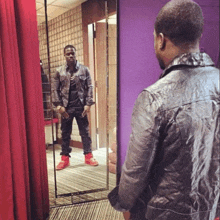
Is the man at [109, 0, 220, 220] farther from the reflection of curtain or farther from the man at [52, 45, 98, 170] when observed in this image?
the man at [52, 45, 98, 170]

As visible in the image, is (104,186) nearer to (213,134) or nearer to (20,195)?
(20,195)

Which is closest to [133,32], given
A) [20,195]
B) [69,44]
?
[69,44]

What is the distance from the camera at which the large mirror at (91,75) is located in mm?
1758

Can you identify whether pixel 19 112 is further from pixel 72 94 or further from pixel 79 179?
pixel 79 179

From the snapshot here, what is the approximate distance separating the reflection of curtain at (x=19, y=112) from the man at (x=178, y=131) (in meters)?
0.97

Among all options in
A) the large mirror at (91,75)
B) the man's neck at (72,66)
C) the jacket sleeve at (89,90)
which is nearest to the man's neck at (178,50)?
the large mirror at (91,75)

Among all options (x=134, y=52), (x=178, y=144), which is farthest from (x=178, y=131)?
(x=134, y=52)

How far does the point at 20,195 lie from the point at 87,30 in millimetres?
1628

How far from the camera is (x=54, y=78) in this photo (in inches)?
79.3

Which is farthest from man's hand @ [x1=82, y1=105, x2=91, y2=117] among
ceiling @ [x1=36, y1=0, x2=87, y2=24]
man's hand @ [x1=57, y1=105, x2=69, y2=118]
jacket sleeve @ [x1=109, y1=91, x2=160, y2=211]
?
jacket sleeve @ [x1=109, y1=91, x2=160, y2=211]

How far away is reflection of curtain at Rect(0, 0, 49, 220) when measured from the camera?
51.3 inches

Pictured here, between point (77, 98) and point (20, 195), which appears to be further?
point (77, 98)

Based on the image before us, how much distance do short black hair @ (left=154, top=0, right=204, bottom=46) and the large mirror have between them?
1022 mm

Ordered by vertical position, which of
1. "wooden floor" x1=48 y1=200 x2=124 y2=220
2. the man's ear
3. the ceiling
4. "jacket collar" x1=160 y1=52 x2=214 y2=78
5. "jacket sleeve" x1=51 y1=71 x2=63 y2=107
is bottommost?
"wooden floor" x1=48 y1=200 x2=124 y2=220
